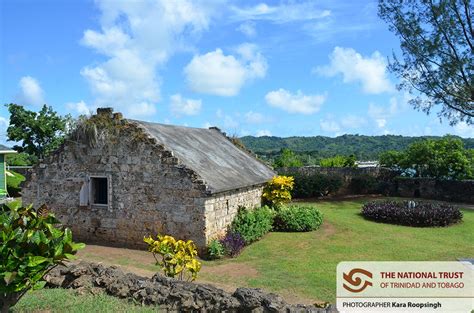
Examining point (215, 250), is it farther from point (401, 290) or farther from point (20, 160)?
point (20, 160)

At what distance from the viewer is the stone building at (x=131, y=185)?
13.7 metres

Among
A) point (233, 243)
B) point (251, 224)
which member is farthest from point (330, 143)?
point (233, 243)

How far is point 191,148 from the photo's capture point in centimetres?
1678

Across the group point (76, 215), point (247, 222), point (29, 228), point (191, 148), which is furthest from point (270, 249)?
point (29, 228)

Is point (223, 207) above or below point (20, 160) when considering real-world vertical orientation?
below

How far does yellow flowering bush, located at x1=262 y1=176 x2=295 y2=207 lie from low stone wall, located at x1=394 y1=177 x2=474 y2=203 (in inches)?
566

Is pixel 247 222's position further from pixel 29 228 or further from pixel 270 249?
pixel 29 228

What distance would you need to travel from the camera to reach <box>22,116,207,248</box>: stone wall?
1373cm

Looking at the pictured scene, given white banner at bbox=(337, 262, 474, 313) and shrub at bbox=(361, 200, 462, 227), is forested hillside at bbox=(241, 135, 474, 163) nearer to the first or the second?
shrub at bbox=(361, 200, 462, 227)

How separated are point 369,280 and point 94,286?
570 centimetres

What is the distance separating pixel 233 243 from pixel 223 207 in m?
1.45

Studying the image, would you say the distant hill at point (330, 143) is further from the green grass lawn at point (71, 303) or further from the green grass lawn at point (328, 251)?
the green grass lawn at point (71, 303)

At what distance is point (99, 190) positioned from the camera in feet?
51.8

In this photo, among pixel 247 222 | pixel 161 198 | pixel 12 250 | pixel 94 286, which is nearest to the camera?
pixel 12 250
